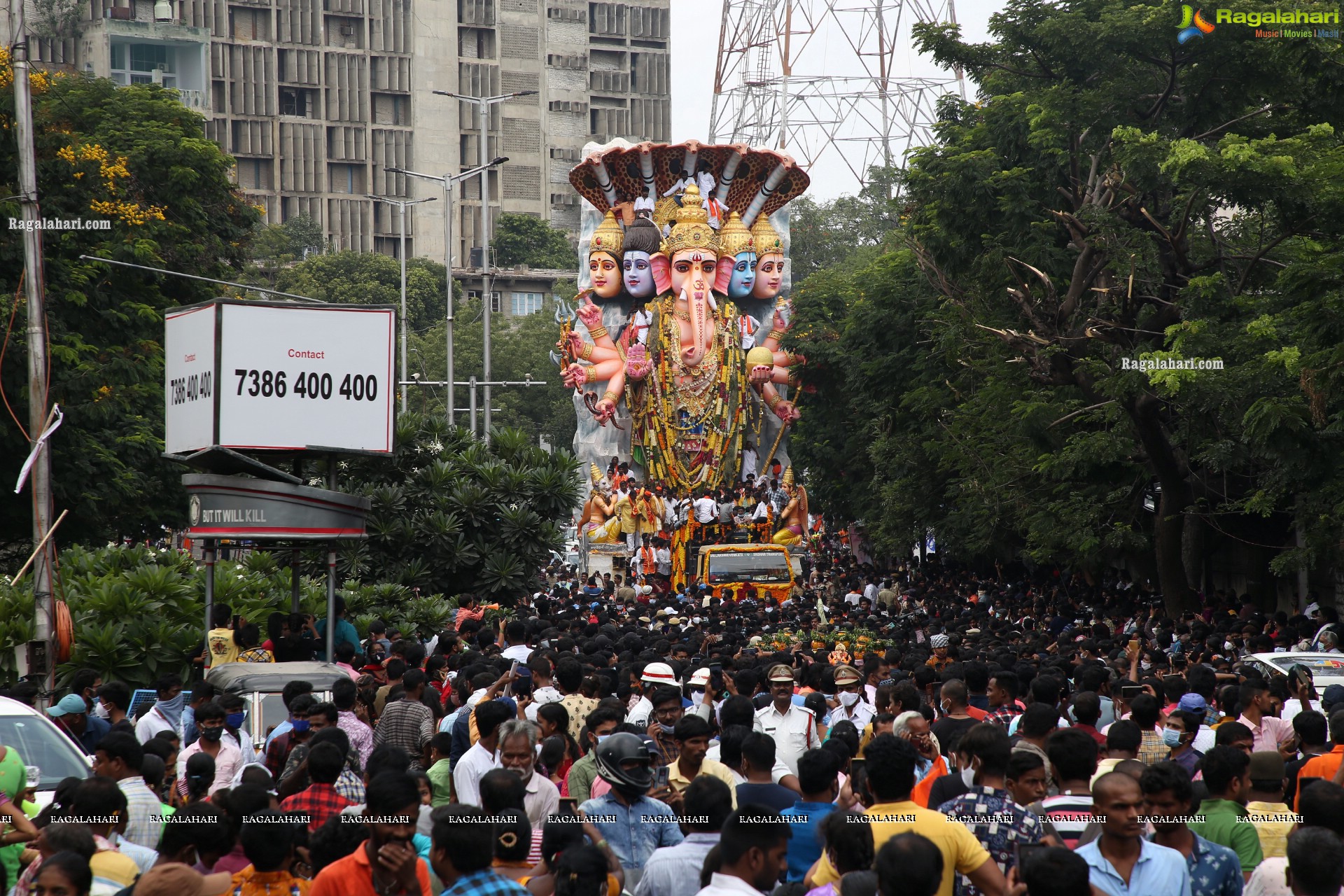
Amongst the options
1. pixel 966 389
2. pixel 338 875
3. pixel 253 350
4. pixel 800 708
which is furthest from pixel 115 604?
pixel 966 389

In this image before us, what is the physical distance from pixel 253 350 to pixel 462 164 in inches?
3133

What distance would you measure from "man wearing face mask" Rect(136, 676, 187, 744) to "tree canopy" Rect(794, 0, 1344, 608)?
11175 mm

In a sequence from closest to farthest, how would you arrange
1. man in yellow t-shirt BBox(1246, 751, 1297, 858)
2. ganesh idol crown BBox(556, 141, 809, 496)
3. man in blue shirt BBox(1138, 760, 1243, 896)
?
1. man in blue shirt BBox(1138, 760, 1243, 896)
2. man in yellow t-shirt BBox(1246, 751, 1297, 858)
3. ganesh idol crown BBox(556, 141, 809, 496)

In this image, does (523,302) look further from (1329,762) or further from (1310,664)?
(1329,762)

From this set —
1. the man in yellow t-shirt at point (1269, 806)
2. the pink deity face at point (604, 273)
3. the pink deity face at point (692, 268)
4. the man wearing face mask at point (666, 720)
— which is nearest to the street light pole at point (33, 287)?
the man wearing face mask at point (666, 720)

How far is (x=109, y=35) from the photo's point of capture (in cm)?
7556

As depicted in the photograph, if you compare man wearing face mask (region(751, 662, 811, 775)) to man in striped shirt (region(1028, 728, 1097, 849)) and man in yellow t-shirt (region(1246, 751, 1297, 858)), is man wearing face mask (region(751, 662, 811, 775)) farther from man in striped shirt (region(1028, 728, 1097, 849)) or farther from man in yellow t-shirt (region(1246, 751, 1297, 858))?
man in yellow t-shirt (region(1246, 751, 1297, 858))

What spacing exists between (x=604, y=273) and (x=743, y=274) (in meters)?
3.57

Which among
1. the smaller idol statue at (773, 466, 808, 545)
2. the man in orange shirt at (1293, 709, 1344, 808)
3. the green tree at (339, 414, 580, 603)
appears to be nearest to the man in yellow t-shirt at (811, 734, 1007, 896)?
the man in orange shirt at (1293, 709, 1344, 808)

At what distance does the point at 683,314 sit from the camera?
39.9 m

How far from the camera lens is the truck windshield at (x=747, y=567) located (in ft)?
91.5

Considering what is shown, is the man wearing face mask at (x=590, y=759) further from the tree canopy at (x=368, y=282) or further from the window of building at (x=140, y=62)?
the window of building at (x=140, y=62)

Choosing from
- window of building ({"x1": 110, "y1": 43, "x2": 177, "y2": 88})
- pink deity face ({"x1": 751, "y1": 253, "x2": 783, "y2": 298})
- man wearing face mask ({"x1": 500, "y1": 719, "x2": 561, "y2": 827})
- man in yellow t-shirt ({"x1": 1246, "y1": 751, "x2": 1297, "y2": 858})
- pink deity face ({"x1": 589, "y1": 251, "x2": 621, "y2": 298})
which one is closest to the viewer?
man in yellow t-shirt ({"x1": 1246, "y1": 751, "x2": 1297, "y2": 858})

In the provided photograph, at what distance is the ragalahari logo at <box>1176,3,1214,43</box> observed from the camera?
19.1 m
